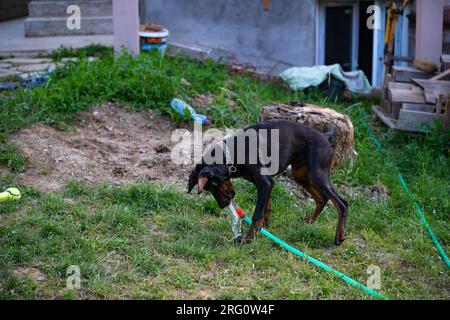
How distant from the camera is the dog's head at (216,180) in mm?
5766

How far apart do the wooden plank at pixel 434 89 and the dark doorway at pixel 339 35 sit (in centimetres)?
336

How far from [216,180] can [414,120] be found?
4185 mm

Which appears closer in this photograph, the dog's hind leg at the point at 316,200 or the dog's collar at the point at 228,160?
the dog's collar at the point at 228,160

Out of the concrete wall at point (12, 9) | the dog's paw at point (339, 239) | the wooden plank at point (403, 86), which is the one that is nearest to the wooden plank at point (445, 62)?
the wooden plank at point (403, 86)

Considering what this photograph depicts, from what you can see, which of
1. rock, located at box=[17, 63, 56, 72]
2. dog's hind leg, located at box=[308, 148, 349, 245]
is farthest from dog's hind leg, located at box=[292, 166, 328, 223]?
rock, located at box=[17, 63, 56, 72]

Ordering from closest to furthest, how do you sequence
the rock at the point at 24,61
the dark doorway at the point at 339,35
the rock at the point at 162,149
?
the rock at the point at 162,149
the rock at the point at 24,61
the dark doorway at the point at 339,35

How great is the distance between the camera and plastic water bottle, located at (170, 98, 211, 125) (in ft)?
29.0

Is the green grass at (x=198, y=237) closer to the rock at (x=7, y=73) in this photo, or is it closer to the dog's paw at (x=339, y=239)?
the dog's paw at (x=339, y=239)

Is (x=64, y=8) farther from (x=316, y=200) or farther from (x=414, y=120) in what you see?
(x=316, y=200)

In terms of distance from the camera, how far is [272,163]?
6.00m

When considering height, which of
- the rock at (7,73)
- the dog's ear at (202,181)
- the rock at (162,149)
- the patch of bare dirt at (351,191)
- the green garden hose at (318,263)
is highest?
the rock at (7,73)

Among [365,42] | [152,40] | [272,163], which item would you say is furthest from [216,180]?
[365,42]

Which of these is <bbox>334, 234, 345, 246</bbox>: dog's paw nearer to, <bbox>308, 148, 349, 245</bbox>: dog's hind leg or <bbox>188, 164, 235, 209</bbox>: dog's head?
<bbox>308, 148, 349, 245</bbox>: dog's hind leg

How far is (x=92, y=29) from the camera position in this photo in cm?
1233
